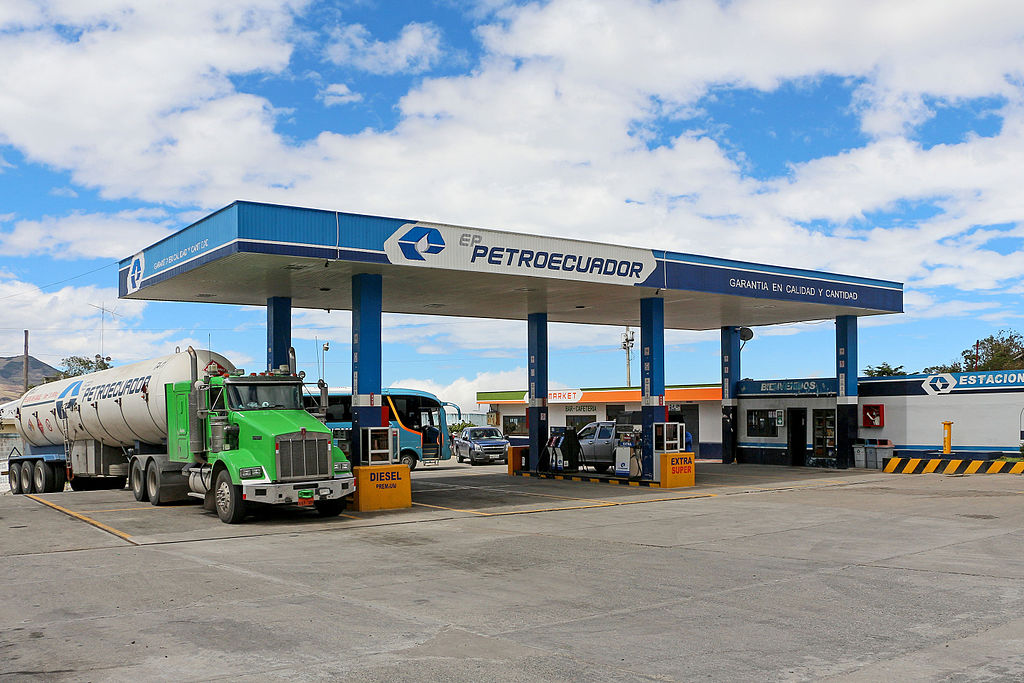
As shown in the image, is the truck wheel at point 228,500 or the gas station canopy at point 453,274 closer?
the truck wheel at point 228,500

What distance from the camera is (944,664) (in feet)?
23.3

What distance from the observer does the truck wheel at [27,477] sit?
28047 mm

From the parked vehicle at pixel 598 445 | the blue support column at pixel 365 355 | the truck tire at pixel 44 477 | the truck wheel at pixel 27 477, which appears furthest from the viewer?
the parked vehicle at pixel 598 445

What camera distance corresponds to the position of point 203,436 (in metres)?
18.4

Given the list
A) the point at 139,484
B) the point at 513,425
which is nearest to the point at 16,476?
the point at 139,484

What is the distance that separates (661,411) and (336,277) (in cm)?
1001

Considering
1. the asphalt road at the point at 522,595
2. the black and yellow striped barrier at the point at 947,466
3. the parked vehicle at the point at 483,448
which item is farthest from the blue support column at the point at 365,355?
the parked vehicle at the point at 483,448

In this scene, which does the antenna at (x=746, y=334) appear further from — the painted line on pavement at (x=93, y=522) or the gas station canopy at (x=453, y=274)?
the painted line on pavement at (x=93, y=522)

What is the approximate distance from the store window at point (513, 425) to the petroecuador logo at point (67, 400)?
34.5 metres

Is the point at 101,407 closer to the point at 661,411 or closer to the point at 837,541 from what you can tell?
the point at 661,411

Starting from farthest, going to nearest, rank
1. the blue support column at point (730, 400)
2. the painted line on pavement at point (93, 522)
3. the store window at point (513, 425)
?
the store window at point (513, 425), the blue support column at point (730, 400), the painted line on pavement at point (93, 522)

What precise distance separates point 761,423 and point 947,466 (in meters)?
7.78

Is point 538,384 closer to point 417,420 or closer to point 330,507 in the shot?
point 417,420

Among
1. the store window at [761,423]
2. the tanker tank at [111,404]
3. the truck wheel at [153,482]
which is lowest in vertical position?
the truck wheel at [153,482]
